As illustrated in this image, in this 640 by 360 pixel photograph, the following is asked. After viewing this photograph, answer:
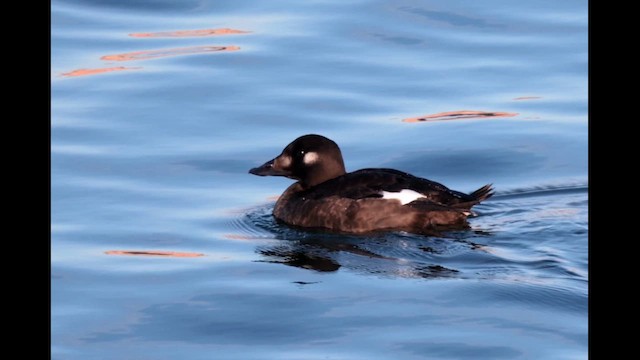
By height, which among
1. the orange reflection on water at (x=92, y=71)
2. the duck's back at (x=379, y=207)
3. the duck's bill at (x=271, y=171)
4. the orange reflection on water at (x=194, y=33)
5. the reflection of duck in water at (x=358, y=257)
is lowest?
the reflection of duck in water at (x=358, y=257)

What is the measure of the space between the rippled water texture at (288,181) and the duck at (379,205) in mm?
164

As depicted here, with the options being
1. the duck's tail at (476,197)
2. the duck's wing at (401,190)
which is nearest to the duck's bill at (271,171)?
the duck's wing at (401,190)

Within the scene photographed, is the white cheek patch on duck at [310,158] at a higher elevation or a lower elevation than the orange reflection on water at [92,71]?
lower

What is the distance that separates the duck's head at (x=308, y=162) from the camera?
8922 millimetres

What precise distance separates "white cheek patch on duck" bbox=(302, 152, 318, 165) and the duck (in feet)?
0.30

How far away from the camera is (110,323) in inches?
243

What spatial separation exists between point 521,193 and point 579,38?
161 inches

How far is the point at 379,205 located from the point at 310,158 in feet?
2.49

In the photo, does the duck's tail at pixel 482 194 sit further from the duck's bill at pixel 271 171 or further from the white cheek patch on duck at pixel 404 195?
the duck's bill at pixel 271 171
